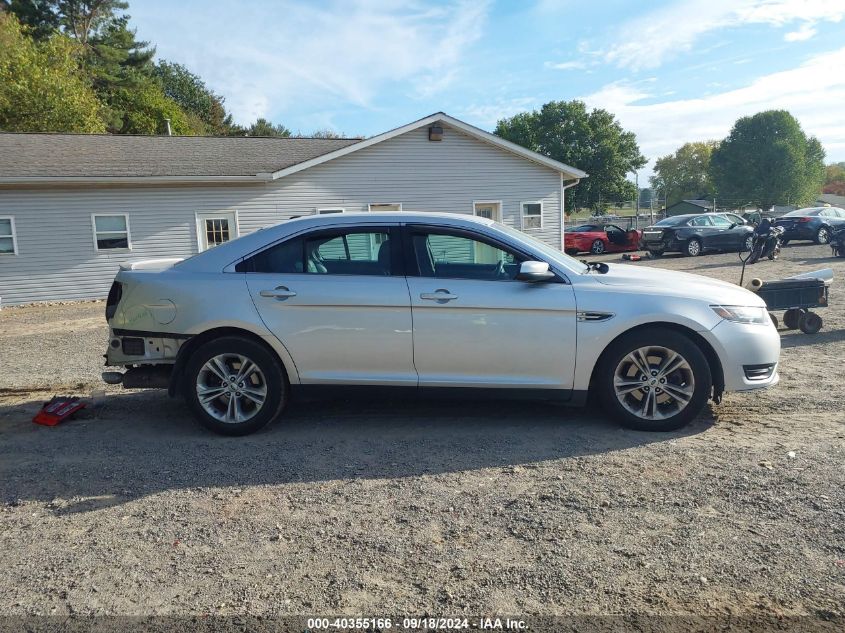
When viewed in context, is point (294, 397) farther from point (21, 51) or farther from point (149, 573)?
point (21, 51)

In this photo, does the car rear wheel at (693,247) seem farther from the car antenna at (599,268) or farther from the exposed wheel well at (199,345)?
the exposed wheel well at (199,345)

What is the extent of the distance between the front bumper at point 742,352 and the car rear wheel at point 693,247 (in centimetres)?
1994

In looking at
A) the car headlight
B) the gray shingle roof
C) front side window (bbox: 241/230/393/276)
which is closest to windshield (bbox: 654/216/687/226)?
the gray shingle roof

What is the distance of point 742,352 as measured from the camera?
461 centimetres


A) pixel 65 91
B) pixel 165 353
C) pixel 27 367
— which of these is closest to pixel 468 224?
pixel 165 353

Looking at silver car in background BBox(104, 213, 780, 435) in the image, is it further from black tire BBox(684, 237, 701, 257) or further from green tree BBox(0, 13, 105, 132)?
green tree BBox(0, 13, 105, 132)

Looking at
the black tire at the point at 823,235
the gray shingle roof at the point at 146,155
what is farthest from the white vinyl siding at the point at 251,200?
the black tire at the point at 823,235

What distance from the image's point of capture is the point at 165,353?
16.0ft

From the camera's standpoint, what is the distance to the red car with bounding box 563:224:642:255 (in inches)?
1053

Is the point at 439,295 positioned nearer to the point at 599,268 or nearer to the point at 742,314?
the point at 599,268

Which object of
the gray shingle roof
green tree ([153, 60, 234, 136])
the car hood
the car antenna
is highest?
green tree ([153, 60, 234, 136])

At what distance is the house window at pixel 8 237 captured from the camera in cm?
1567

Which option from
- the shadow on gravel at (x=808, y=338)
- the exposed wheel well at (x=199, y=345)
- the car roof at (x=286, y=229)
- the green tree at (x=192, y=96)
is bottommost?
the shadow on gravel at (x=808, y=338)

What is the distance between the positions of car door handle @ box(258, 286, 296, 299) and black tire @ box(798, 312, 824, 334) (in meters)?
6.84
